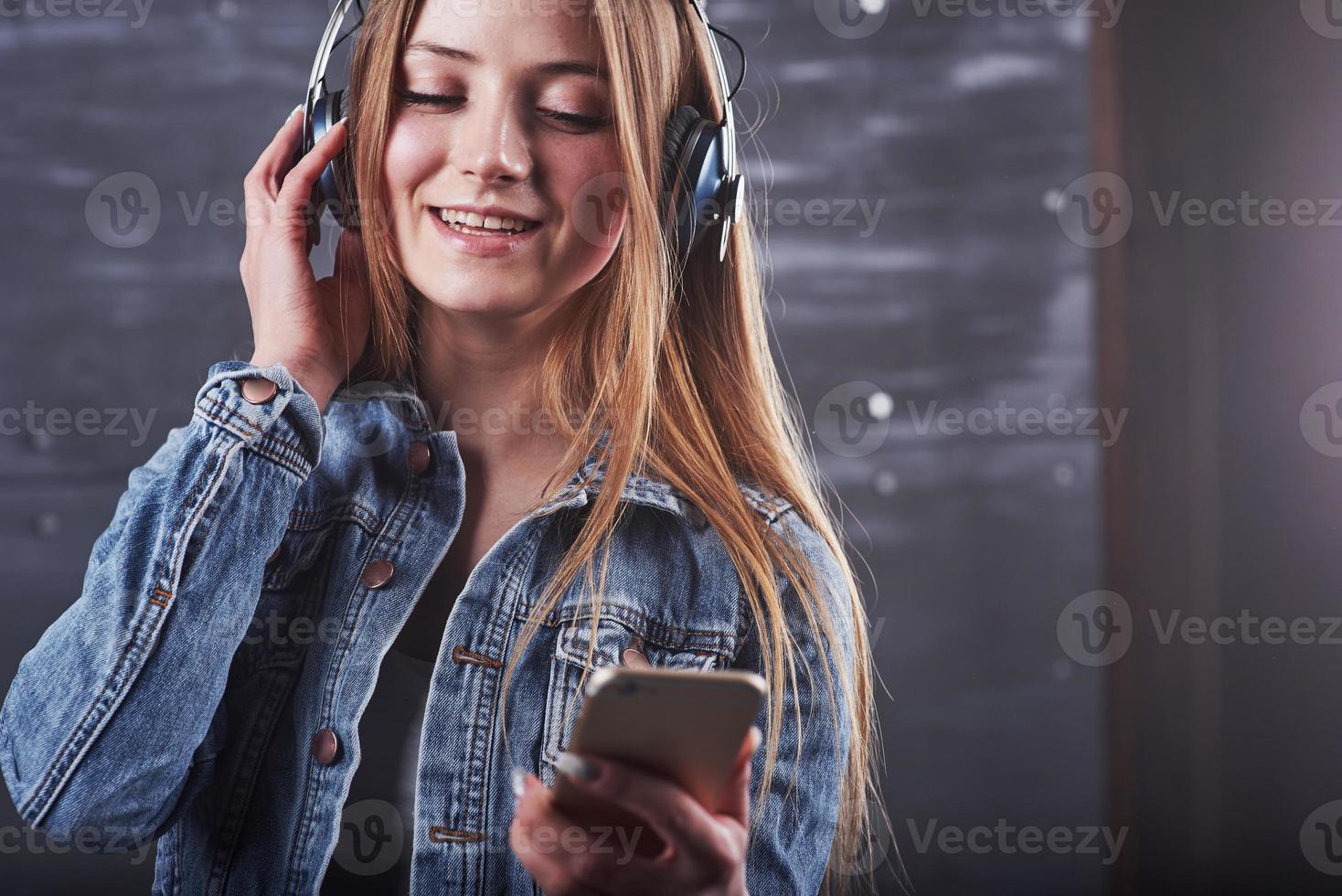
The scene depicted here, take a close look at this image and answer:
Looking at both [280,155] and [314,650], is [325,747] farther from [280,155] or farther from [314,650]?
[280,155]

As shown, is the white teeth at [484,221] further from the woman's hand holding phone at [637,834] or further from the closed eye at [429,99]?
the woman's hand holding phone at [637,834]

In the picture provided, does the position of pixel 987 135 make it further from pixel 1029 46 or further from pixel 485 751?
pixel 485 751

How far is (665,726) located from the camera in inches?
26.8

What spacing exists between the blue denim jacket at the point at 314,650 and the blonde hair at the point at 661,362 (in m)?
0.02

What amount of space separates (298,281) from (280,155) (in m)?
0.14

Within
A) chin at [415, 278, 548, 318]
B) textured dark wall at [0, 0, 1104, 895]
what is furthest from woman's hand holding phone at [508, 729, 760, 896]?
textured dark wall at [0, 0, 1104, 895]

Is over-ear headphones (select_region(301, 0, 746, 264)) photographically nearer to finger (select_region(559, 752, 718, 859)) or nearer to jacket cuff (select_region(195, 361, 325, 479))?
jacket cuff (select_region(195, 361, 325, 479))

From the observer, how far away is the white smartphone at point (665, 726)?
65 cm

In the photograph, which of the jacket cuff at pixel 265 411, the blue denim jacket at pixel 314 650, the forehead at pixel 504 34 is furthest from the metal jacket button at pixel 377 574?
the forehead at pixel 504 34

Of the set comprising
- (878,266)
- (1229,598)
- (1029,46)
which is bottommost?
(1229,598)

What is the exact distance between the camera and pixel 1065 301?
1.41m

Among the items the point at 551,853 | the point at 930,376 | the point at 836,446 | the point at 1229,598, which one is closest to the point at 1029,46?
the point at 930,376

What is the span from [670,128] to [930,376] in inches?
20.3

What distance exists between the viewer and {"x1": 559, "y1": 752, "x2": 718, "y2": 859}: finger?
26.9 inches
